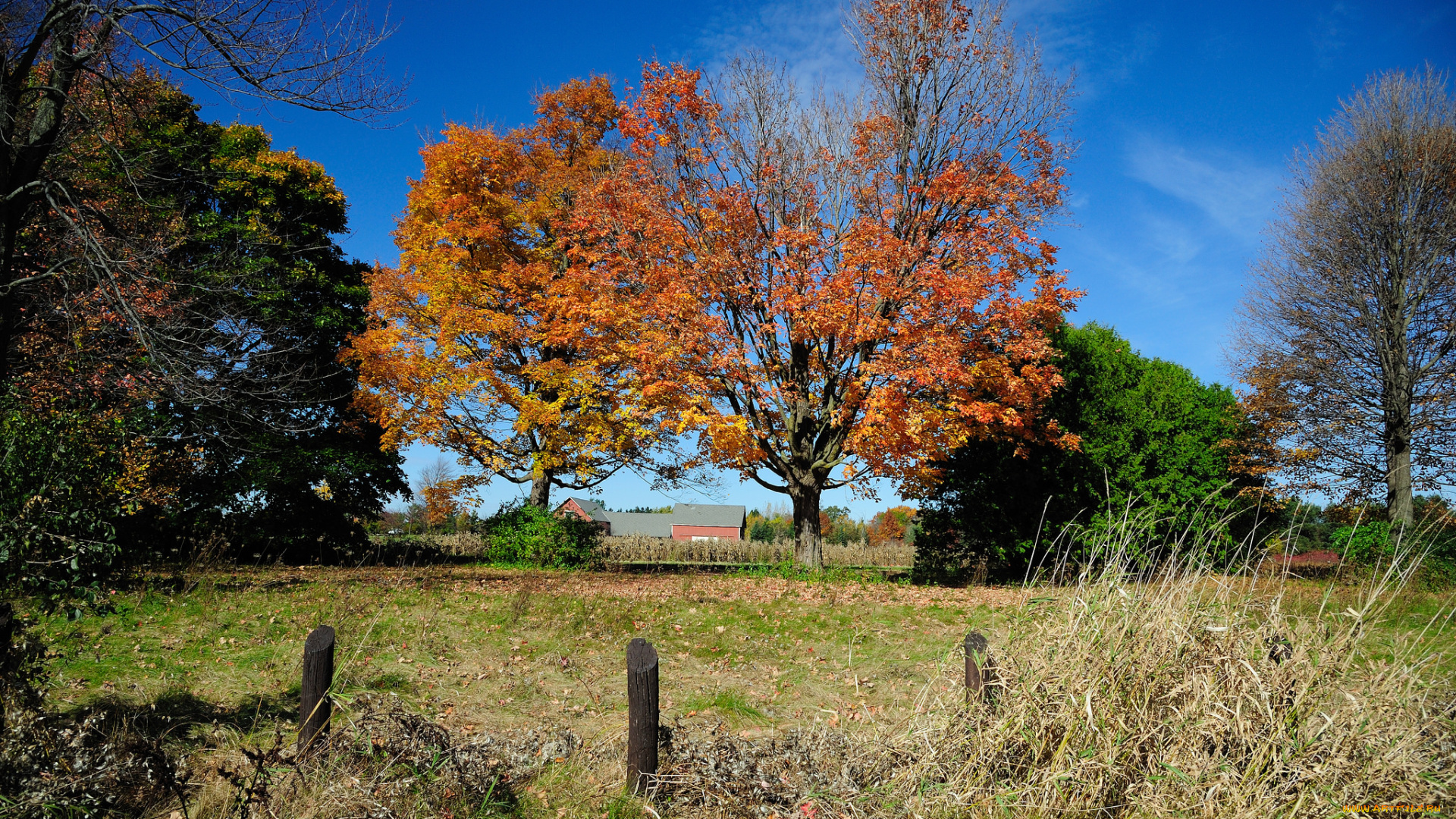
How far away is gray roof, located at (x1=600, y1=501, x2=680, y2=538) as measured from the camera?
216 feet

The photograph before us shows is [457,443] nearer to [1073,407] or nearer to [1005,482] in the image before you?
[1005,482]

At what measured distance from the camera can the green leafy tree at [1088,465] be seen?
15.6 m

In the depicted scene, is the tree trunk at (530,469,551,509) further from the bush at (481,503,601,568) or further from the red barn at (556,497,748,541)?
the red barn at (556,497,748,541)

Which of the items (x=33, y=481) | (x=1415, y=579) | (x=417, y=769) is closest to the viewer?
(x=417, y=769)

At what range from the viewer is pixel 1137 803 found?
123 inches

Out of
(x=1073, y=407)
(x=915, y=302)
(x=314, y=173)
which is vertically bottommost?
(x=1073, y=407)

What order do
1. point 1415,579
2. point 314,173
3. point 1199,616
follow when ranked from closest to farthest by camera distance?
point 1199,616, point 1415,579, point 314,173

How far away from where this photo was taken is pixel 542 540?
57.2ft

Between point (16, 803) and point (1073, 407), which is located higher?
point (1073, 407)

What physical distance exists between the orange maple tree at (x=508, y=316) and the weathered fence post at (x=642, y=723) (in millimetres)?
11603

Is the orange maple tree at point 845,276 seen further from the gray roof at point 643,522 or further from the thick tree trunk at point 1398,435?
the gray roof at point 643,522

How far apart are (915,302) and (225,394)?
35.5 feet

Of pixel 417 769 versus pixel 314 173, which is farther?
pixel 314 173

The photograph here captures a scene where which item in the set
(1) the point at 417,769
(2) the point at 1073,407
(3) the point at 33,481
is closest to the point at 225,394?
(3) the point at 33,481
